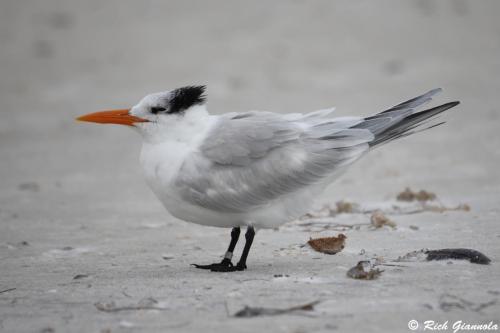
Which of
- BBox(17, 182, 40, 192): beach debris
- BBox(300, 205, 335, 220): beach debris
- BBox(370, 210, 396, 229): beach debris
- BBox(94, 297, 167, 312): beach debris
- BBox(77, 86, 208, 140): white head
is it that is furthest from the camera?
BBox(17, 182, 40, 192): beach debris

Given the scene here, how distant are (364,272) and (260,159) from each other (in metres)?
0.89

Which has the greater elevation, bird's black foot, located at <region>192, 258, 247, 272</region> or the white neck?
the white neck

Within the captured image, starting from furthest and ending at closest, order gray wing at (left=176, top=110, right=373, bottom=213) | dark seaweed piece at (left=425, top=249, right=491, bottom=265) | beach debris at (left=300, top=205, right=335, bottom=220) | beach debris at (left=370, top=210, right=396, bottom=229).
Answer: beach debris at (left=300, top=205, right=335, bottom=220), beach debris at (left=370, top=210, right=396, bottom=229), gray wing at (left=176, top=110, right=373, bottom=213), dark seaweed piece at (left=425, top=249, right=491, bottom=265)

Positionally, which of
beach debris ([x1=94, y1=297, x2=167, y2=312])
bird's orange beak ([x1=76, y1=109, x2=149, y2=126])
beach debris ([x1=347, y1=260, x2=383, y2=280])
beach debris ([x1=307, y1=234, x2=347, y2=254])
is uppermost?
bird's orange beak ([x1=76, y1=109, x2=149, y2=126])

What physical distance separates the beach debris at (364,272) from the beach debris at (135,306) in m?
0.92

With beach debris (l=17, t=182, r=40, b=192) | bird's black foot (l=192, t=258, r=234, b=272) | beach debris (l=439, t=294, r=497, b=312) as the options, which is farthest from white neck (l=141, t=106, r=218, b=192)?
beach debris (l=17, t=182, r=40, b=192)

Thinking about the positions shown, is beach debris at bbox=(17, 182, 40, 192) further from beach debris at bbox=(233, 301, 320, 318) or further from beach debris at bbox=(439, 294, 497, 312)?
beach debris at bbox=(439, 294, 497, 312)

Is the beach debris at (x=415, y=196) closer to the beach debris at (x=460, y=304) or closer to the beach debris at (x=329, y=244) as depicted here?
the beach debris at (x=329, y=244)

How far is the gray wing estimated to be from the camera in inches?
161

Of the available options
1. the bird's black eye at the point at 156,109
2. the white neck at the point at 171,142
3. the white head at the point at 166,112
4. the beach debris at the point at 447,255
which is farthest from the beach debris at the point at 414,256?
the bird's black eye at the point at 156,109

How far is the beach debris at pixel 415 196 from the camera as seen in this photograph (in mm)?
5543

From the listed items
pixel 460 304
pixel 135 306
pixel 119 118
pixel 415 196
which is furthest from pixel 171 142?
pixel 415 196

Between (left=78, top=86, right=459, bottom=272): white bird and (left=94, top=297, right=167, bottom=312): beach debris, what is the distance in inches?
28.7

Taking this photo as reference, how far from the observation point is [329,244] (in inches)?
172
